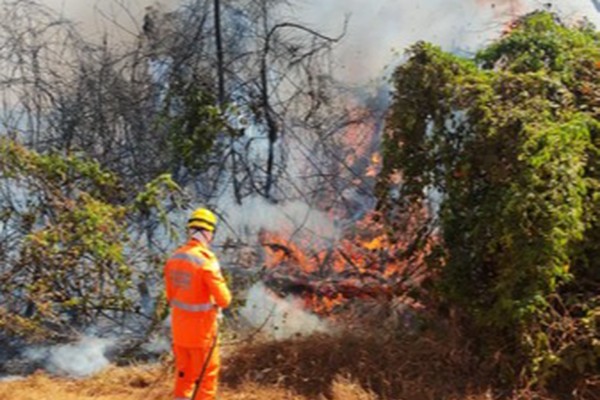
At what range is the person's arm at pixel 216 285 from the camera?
5.86 metres

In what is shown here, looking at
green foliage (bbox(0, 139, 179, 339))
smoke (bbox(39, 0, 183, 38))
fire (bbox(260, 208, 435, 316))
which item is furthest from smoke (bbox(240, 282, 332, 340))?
smoke (bbox(39, 0, 183, 38))

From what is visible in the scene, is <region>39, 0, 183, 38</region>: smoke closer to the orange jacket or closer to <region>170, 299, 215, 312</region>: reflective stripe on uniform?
the orange jacket

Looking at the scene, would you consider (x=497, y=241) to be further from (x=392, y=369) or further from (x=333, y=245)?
(x=333, y=245)

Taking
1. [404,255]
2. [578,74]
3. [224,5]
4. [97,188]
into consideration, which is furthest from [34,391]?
[224,5]

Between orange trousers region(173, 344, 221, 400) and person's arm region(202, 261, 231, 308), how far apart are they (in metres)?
0.40

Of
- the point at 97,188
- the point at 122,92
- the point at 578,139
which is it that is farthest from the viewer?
the point at 122,92

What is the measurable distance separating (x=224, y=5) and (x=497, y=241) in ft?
22.0

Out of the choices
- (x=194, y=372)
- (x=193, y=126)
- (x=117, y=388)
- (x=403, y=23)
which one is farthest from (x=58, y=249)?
(x=403, y=23)

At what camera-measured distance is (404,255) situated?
25.7ft

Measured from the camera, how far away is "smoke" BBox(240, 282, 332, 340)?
8.21 meters

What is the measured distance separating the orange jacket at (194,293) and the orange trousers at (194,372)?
0.26 ft

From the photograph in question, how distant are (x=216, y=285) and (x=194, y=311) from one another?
0.95 ft

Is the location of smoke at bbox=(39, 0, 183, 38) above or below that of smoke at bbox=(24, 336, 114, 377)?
above

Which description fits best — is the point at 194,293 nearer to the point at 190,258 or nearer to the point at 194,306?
the point at 194,306
